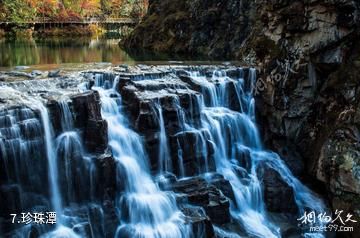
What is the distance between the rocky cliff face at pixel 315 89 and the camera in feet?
45.0

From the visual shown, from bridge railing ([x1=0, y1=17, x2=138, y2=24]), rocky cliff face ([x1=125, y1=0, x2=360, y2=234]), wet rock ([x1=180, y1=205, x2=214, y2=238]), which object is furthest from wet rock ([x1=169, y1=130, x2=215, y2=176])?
bridge railing ([x1=0, y1=17, x2=138, y2=24])

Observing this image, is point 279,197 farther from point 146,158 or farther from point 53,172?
point 53,172

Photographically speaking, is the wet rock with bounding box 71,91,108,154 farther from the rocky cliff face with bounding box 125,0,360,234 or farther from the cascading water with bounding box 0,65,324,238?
the rocky cliff face with bounding box 125,0,360,234

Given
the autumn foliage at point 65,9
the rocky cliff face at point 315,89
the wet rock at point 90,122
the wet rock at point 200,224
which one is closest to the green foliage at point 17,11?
the autumn foliage at point 65,9

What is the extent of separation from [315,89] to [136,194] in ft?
28.3

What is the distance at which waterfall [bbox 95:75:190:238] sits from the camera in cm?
1229

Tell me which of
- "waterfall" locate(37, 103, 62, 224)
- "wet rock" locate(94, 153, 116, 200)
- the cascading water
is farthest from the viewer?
"wet rock" locate(94, 153, 116, 200)

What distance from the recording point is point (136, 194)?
523 inches

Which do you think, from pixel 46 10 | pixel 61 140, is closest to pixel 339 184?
pixel 61 140

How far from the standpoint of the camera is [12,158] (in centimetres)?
1157

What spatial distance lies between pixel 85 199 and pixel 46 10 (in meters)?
75.3

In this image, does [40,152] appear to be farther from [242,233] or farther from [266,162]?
[266,162]

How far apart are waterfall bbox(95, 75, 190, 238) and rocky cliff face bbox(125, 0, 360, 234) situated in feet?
18.5

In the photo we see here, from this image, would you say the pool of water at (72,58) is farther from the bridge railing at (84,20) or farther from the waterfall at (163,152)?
the bridge railing at (84,20)
